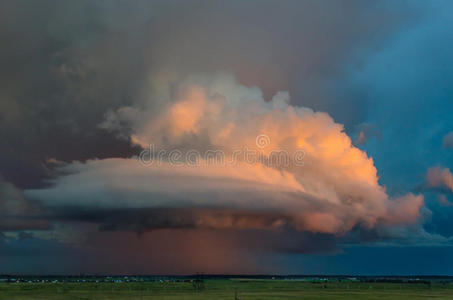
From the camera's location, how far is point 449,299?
450 ft

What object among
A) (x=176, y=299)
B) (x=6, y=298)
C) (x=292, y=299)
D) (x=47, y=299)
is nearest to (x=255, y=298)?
(x=292, y=299)

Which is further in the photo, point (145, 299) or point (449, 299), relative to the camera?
point (449, 299)

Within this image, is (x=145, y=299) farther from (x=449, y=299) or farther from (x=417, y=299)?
(x=449, y=299)

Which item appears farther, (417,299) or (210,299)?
(417,299)

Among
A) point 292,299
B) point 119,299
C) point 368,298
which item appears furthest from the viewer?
point 368,298

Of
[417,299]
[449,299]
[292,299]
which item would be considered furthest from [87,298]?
[449,299]

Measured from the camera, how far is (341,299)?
448 ft

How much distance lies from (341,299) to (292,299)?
15.4 metres

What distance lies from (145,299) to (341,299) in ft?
179

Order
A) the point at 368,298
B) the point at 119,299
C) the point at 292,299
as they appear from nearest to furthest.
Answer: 1. the point at 119,299
2. the point at 292,299
3. the point at 368,298

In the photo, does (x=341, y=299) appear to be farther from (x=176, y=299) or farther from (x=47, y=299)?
(x=47, y=299)

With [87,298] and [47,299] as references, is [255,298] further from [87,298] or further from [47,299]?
[47,299]

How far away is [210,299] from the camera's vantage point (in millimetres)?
126250

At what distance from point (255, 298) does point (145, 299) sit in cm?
2952
